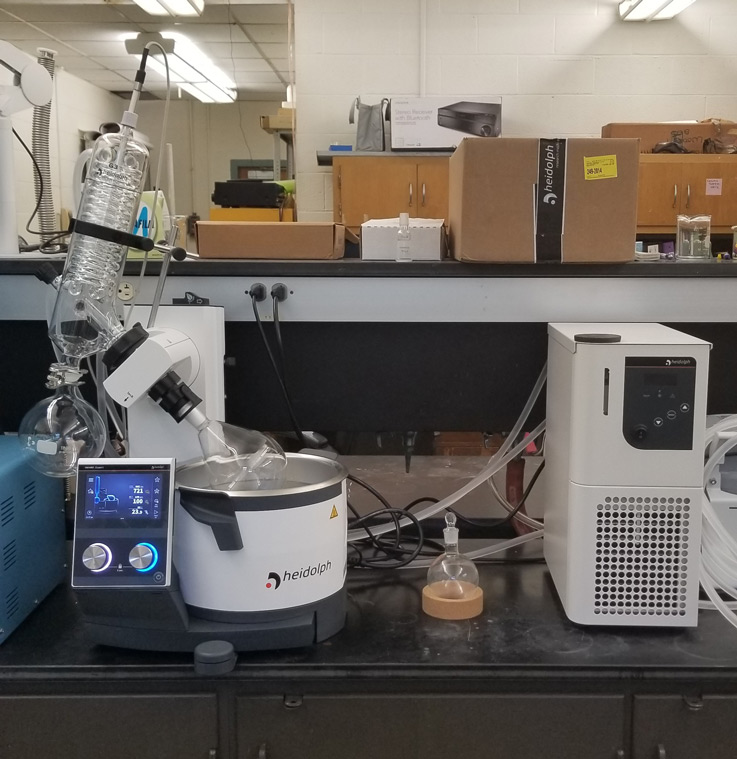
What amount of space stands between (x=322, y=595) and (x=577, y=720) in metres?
0.36

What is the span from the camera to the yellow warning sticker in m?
1.18

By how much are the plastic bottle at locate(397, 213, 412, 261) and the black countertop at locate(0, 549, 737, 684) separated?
0.59 m

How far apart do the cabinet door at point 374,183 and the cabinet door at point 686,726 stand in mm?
3183

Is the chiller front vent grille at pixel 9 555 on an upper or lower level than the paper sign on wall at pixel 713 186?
lower

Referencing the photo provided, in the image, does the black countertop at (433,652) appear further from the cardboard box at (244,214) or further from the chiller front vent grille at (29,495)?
the cardboard box at (244,214)

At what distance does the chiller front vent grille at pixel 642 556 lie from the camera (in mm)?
1005

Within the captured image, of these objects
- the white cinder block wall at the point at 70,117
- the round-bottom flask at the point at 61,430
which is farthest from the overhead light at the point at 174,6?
the round-bottom flask at the point at 61,430

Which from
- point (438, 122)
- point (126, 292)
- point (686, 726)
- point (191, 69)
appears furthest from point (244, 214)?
point (191, 69)

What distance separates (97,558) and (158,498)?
10 centimetres

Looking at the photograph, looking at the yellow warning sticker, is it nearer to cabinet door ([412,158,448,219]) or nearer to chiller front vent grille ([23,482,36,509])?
chiller front vent grille ([23,482,36,509])

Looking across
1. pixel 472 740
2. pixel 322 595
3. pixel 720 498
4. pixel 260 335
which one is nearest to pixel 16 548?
pixel 322 595

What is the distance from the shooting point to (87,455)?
1.05 metres

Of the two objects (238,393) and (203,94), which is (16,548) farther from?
(203,94)

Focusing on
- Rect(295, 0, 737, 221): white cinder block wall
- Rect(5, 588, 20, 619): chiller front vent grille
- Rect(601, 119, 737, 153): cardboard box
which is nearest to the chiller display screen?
Rect(5, 588, 20, 619): chiller front vent grille
